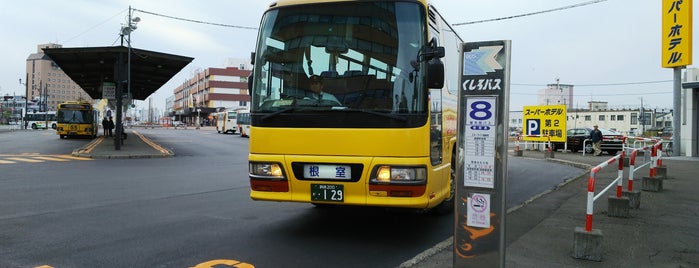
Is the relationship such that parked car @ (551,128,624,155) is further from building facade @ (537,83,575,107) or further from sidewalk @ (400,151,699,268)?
building facade @ (537,83,575,107)

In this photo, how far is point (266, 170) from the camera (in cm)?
587

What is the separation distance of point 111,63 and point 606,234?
2609 centimetres

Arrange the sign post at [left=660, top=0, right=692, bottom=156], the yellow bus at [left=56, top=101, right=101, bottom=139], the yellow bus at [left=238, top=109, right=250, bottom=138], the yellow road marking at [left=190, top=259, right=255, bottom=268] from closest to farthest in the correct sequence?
1. the yellow road marking at [left=190, top=259, right=255, bottom=268]
2. the sign post at [left=660, top=0, right=692, bottom=156]
3. the yellow bus at [left=56, top=101, right=101, bottom=139]
4. the yellow bus at [left=238, top=109, right=250, bottom=138]

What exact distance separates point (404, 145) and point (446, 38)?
273cm

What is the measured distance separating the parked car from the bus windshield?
854 inches

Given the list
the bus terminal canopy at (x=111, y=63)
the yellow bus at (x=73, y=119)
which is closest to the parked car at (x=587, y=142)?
the bus terminal canopy at (x=111, y=63)

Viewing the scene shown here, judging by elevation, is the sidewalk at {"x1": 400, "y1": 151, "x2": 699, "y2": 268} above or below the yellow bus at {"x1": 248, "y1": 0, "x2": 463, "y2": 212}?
below

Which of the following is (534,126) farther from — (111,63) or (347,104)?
(111,63)

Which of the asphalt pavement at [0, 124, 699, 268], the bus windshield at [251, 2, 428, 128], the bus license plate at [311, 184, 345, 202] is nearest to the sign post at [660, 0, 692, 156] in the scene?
the asphalt pavement at [0, 124, 699, 268]

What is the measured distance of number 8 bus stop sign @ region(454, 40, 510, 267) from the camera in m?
3.86

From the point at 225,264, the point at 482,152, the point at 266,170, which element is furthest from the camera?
the point at 266,170

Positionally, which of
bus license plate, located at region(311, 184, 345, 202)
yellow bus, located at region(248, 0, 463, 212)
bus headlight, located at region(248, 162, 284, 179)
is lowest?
bus license plate, located at region(311, 184, 345, 202)

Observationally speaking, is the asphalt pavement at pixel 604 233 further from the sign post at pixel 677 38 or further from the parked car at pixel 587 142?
the parked car at pixel 587 142

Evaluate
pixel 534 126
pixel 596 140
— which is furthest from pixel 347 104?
pixel 534 126
